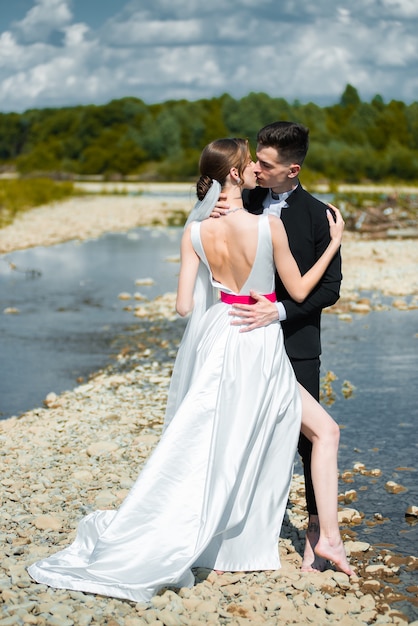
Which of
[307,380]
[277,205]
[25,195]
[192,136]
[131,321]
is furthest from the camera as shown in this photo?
[192,136]

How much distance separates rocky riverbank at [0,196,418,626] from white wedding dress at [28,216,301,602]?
12 centimetres

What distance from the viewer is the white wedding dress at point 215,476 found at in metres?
4.26

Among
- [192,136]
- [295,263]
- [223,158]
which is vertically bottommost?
[295,263]

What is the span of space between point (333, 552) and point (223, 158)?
1.92 meters

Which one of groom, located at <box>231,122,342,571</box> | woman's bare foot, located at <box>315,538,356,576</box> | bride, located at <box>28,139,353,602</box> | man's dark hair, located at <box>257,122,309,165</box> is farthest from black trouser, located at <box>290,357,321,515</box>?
man's dark hair, located at <box>257,122,309,165</box>

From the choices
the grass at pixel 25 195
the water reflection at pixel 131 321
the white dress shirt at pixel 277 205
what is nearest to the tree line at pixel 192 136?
the grass at pixel 25 195

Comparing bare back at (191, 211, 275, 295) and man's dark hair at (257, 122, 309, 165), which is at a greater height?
man's dark hair at (257, 122, 309, 165)

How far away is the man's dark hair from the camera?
165 inches

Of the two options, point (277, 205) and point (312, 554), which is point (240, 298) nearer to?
point (277, 205)

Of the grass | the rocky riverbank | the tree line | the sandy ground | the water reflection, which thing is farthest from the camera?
the tree line

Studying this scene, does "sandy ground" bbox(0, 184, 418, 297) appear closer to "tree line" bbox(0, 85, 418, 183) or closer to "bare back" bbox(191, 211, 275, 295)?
"bare back" bbox(191, 211, 275, 295)

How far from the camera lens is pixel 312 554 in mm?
4594

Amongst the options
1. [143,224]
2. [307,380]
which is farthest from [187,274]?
Answer: [143,224]

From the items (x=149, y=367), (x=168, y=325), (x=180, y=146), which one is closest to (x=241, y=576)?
(x=149, y=367)
